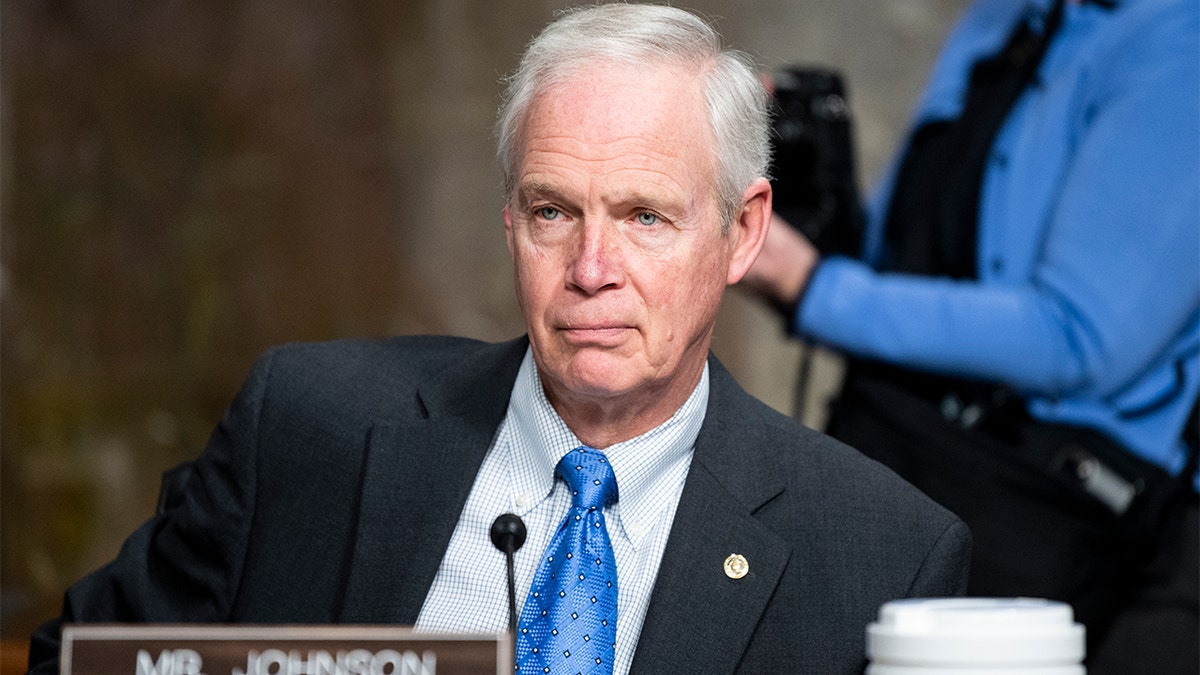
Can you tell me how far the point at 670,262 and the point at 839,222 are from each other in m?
1.15

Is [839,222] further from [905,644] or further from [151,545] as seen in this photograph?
[905,644]

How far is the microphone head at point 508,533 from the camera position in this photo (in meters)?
1.48

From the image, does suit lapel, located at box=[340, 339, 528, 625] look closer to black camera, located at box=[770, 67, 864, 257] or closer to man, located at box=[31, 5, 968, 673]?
man, located at box=[31, 5, 968, 673]

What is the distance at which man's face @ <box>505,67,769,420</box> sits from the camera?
5.17 feet

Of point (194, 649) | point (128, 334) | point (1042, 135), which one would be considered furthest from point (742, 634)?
point (128, 334)

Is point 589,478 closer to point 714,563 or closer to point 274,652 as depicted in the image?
point 714,563

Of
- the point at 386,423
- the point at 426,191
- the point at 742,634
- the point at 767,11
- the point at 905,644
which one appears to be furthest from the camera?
the point at 426,191

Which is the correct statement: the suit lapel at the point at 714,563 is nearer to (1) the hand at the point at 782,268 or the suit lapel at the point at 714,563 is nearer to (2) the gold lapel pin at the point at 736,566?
(2) the gold lapel pin at the point at 736,566

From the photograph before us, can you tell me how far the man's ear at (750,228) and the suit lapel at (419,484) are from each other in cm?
32

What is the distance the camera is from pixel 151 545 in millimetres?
1778

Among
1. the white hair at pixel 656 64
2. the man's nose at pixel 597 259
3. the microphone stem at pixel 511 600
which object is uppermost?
the white hair at pixel 656 64

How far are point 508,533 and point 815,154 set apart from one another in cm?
140

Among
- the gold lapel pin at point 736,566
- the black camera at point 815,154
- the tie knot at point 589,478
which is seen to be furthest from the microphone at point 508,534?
the black camera at point 815,154

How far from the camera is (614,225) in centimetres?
160
